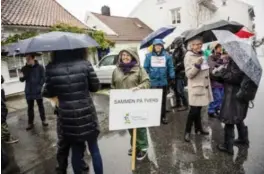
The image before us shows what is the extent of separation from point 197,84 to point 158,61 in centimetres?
136

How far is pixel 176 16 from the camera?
2645 centimetres

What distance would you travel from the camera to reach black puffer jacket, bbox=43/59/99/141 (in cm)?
289

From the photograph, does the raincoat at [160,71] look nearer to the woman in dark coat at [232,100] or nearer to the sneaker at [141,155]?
the woman in dark coat at [232,100]

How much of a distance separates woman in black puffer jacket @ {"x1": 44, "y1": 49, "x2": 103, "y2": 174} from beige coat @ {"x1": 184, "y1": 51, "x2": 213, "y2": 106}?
77.3 inches

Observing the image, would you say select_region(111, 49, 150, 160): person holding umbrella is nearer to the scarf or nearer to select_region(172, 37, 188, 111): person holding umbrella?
the scarf

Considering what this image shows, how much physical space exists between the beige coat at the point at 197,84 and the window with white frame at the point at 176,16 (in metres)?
23.1

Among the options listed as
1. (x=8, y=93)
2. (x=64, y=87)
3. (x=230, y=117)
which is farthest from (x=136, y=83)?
(x=8, y=93)

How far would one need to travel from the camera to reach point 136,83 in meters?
3.82

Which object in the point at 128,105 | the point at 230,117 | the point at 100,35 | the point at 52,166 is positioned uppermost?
the point at 100,35

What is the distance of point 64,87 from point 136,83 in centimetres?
127

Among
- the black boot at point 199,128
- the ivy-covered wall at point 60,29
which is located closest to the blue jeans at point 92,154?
the black boot at point 199,128

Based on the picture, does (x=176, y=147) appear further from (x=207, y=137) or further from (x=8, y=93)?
(x=8, y=93)

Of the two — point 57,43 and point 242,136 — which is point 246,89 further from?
point 57,43

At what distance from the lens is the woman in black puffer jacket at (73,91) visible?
9.50 ft
